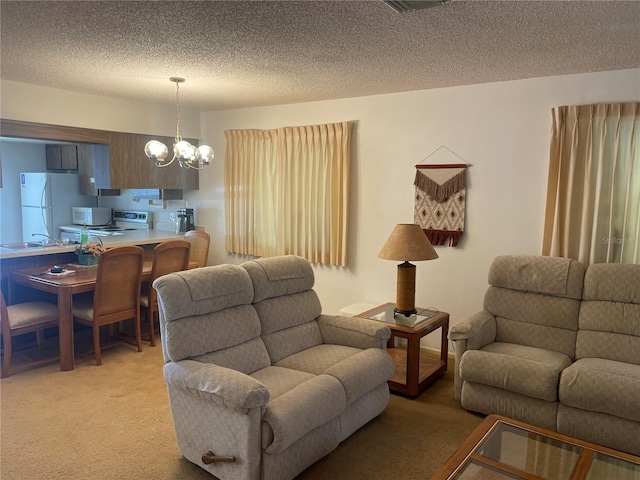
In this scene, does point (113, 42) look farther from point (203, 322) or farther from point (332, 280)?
point (332, 280)

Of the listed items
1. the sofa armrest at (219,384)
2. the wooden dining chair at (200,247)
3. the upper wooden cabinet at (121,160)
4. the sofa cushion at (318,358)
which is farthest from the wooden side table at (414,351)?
the upper wooden cabinet at (121,160)

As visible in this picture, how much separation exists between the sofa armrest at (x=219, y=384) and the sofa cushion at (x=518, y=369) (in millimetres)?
1555

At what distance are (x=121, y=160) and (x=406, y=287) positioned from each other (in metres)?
3.48

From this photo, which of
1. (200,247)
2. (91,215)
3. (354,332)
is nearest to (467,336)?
(354,332)

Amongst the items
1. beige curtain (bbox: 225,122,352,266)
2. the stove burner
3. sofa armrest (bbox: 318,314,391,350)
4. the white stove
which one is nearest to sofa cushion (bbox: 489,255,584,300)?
sofa armrest (bbox: 318,314,391,350)

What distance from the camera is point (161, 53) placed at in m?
3.23

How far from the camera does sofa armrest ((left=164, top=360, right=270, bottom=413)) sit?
2.29 meters

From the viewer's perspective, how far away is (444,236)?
4.42 metres

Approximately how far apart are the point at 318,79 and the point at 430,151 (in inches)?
48.6

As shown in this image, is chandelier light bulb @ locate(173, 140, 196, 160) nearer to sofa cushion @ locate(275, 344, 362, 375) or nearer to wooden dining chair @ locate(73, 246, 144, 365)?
wooden dining chair @ locate(73, 246, 144, 365)

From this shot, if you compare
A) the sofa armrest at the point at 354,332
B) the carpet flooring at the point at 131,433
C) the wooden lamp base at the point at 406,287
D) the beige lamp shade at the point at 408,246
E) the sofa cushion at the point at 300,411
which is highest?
the beige lamp shade at the point at 408,246

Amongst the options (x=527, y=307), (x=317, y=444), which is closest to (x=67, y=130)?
(x=317, y=444)

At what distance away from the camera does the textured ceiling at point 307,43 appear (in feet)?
8.00

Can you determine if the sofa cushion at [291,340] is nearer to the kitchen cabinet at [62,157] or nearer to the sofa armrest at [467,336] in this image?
the sofa armrest at [467,336]
